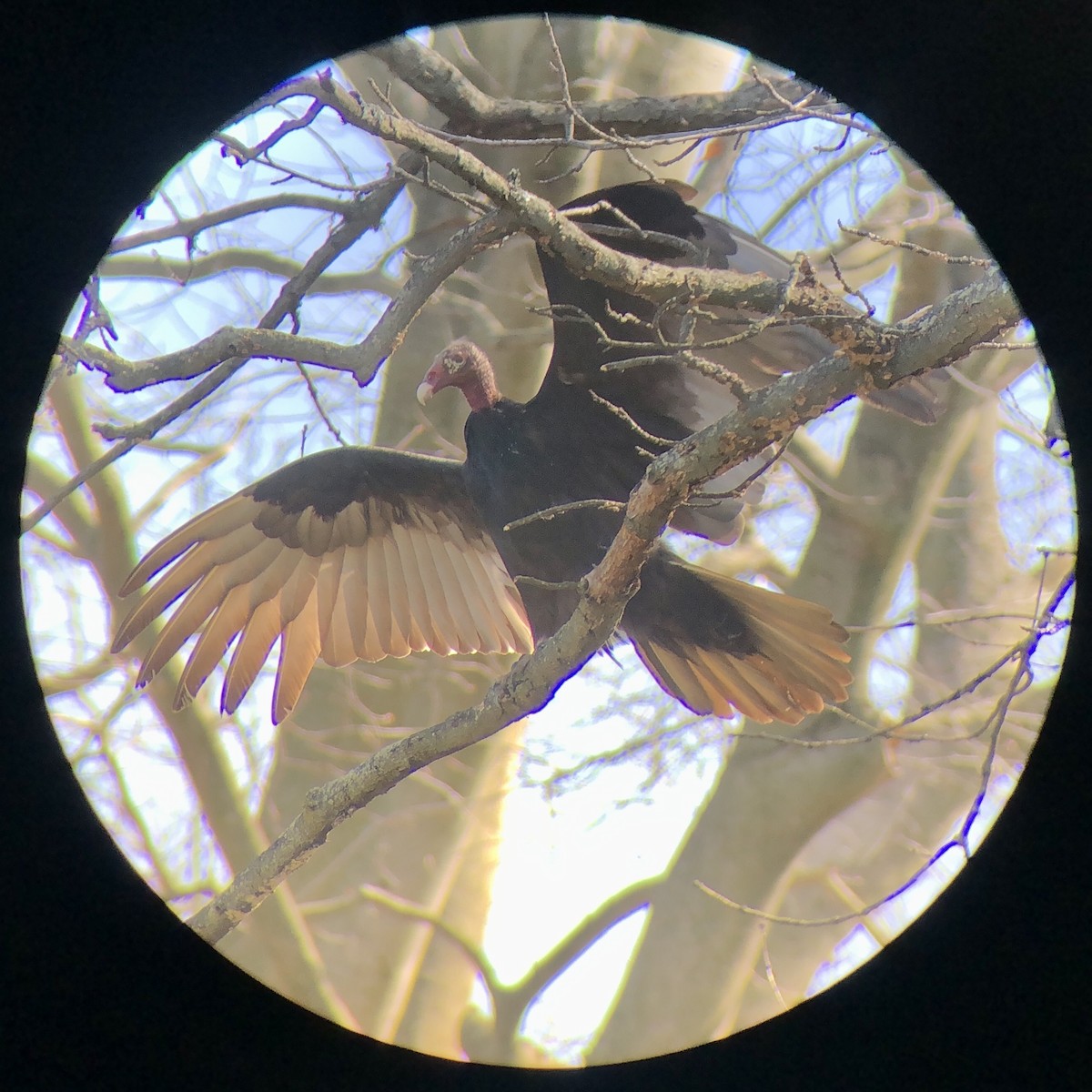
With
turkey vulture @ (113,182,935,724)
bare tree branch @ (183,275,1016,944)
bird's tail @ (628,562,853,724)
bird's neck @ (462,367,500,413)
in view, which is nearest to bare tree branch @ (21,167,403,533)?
turkey vulture @ (113,182,935,724)

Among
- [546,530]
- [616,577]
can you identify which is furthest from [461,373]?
[616,577]

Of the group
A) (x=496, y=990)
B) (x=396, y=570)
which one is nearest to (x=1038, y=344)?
(x=396, y=570)

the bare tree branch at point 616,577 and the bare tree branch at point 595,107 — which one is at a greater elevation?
the bare tree branch at point 595,107

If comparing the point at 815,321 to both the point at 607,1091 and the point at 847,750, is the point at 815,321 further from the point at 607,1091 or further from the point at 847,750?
the point at 607,1091

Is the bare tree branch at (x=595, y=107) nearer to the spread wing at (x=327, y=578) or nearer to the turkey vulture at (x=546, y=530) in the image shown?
the turkey vulture at (x=546, y=530)

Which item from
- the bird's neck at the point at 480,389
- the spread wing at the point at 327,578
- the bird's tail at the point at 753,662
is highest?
the bird's neck at the point at 480,389

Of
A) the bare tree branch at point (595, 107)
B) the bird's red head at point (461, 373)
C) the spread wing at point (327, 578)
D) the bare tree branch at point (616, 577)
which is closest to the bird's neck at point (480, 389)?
the bird's red head at point (461, 373)

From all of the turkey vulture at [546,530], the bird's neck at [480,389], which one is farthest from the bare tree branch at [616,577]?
the bird's neck at [480,389]
